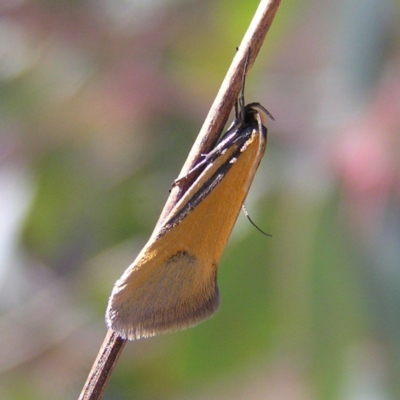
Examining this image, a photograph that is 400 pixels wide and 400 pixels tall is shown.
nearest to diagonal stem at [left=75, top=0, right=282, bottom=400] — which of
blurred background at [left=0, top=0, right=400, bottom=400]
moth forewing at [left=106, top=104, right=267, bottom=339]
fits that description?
moth forewing at [left=106, top=104, right=267, bottom=339]

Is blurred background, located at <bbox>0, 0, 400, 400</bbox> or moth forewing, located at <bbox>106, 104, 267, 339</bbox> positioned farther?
blurred background, located at <bbox>0, 0, 400, 400</bbox>

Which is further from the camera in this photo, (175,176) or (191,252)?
(175,176)

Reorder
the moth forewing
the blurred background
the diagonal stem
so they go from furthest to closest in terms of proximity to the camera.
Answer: the blurred background → the moth forewing → the diagonal stem

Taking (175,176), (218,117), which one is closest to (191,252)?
(218,117)

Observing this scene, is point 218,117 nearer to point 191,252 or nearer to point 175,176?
point 191,252

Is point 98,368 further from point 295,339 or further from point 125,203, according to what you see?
point 125,203

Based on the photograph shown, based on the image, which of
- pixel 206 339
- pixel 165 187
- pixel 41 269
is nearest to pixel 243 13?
pixel 165 187

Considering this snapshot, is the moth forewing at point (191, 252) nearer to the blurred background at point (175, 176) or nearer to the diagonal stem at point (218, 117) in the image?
the diagonal stem at point (218, 117)

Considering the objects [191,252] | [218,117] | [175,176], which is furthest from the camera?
[175,176]

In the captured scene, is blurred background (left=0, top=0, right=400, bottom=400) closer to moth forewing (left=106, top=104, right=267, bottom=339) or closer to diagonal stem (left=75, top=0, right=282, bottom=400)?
moth forewing (left=106, top=104, right=267, bottom=339)
